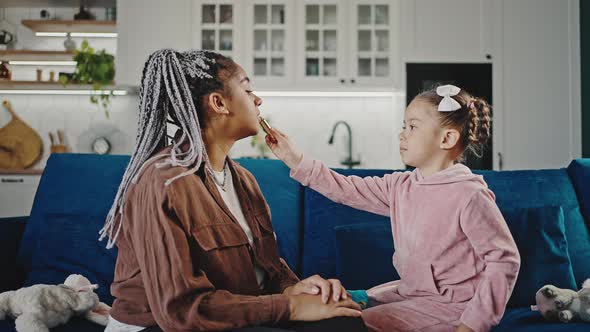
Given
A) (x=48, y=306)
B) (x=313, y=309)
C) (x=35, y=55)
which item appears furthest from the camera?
(x=35, y=55)

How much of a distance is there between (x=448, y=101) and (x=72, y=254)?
128cm

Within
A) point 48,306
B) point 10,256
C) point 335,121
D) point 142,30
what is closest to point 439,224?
point 48,306

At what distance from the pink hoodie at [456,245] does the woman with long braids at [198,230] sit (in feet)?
1.10

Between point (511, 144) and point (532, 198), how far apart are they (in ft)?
8.67

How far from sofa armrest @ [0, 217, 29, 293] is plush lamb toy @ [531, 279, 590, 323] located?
1.67 meters

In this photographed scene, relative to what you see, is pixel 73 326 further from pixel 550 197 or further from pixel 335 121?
pixel 335 121

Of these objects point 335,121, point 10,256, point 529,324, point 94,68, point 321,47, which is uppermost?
point 321,47

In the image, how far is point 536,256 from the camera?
1798 mm

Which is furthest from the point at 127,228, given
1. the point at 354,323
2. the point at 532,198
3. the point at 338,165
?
the point at 338,165

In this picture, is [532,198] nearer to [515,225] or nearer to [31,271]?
[515,225]

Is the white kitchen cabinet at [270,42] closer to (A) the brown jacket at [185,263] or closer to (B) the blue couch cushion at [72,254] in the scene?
(B) the blue couch cushion at [72,254]

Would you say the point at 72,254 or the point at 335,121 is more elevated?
the point at 335,121

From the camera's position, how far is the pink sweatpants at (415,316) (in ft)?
4.55

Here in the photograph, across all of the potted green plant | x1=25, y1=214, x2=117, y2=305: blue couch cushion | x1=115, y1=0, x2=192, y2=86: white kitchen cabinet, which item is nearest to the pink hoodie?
x1=25, y1=214, x2=117, y2=305: blue couch cushion
